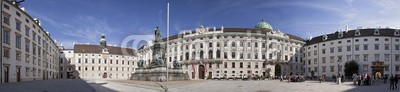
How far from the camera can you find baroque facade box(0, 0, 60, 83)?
3422 centimetres

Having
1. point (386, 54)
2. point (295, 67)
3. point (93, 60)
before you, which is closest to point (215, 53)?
point (295, 67)

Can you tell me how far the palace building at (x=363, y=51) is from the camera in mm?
60156

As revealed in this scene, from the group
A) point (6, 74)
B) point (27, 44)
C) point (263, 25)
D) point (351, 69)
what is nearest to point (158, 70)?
point (6, 74)

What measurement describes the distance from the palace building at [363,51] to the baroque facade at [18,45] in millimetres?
60692

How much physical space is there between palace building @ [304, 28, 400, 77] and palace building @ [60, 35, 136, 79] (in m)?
66.5

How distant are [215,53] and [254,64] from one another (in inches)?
397

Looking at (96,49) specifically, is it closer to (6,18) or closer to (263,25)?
(263,25)

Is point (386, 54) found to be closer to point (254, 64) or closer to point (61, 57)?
point (254, 64)

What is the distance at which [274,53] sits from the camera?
74.4 metres

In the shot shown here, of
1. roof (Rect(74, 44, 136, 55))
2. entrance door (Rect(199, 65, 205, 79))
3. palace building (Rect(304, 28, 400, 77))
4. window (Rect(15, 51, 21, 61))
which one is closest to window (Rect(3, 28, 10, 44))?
window (Rect(15, 51, 21, 61))

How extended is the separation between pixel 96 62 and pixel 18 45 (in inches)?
2585

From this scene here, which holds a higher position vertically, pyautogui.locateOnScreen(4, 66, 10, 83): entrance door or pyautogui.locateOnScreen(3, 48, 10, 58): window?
pyautogui.locateOnScreen(3, 48, 10, 58): window

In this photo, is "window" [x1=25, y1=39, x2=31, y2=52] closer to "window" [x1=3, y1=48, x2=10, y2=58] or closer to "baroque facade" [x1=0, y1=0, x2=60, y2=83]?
"baroque facade" [x1=0, y1=0, x2=60, y2=83]

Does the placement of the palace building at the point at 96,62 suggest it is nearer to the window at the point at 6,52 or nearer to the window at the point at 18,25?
the window at the point at 18,25
